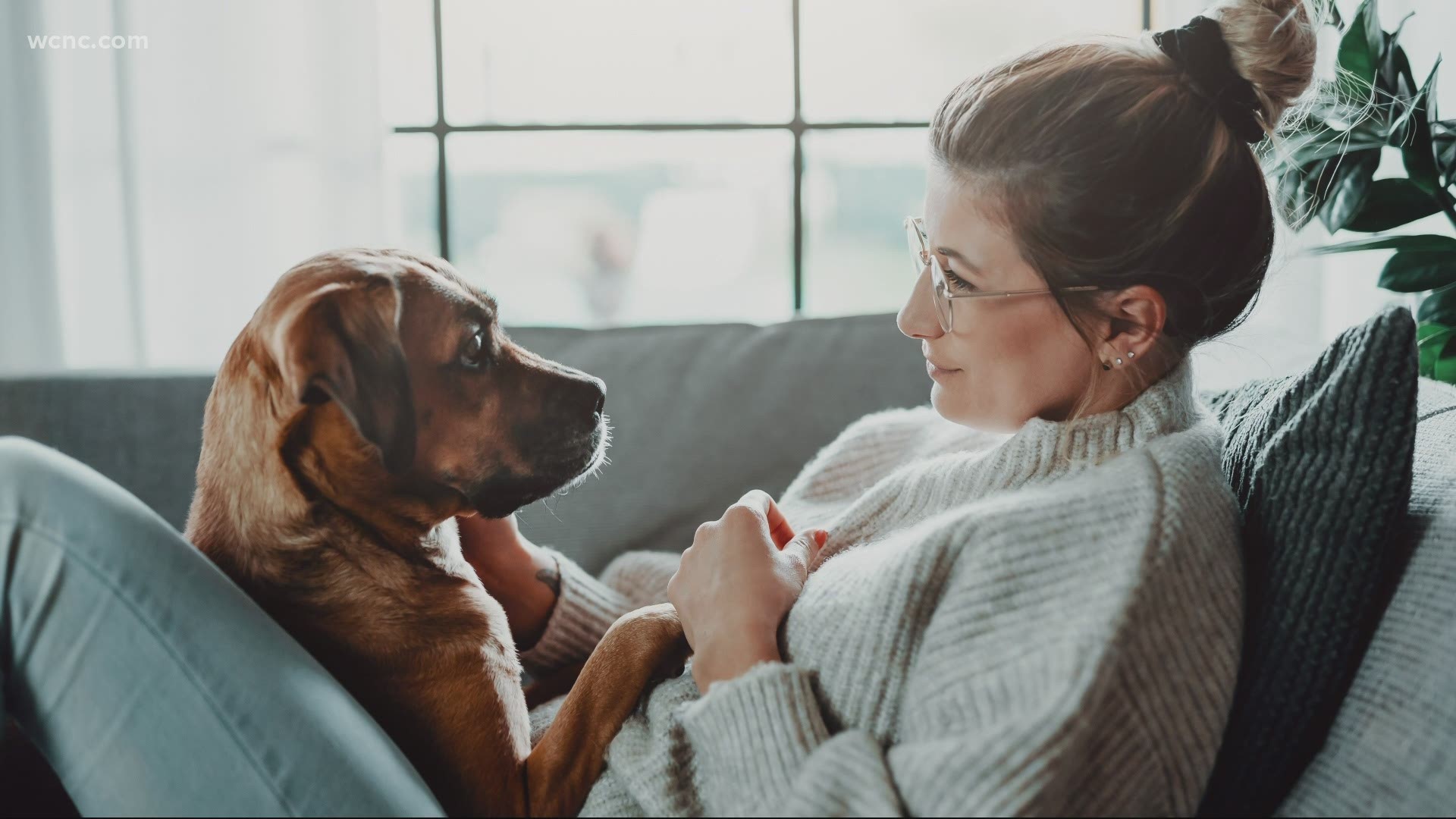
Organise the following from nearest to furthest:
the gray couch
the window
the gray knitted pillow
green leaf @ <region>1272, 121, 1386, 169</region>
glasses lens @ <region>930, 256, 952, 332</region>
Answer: the gray knitted pillow → glasses lens @ <region>930, 256, 952, 332</region> → green leaf @ <region>1272, 121, 1386, 169</region> → the gray couch → the window

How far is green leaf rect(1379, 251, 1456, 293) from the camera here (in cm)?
165

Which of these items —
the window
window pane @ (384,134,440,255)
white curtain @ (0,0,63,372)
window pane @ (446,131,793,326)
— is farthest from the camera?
window pane @ (446,131,793,326)

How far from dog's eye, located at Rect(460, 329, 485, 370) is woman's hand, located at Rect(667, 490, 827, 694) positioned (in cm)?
34

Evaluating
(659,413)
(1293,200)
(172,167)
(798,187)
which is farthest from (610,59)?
(1293,200)

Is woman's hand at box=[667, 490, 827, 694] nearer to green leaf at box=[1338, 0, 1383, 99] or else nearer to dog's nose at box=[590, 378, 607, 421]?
dog's nose at box=[590, 378, 607, 421]

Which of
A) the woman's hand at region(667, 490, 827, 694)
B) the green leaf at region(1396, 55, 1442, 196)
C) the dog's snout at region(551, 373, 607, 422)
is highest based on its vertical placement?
the green leaf at region(1396, 55, 1442, 196)

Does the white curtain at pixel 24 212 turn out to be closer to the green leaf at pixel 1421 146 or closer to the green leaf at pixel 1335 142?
the green leaf at pixel 1335 142

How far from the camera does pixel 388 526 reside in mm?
1148

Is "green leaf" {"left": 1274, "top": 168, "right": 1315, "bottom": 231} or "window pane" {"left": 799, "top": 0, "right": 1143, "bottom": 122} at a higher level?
"window pane" {"left": 799, "top": 0, "right": 1143, "bottom": 122}

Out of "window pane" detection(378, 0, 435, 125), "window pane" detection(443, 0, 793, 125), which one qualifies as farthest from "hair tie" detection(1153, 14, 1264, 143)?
"window pane" detection(378, 0, 435, 125)

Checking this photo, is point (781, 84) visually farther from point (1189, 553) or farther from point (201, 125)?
point (1189, 553)

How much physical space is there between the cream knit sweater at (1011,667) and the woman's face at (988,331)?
82 mm

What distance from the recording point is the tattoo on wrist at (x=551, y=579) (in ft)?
4.97

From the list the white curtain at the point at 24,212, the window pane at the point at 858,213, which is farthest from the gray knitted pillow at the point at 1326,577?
the white curtain at the point at 24,212
